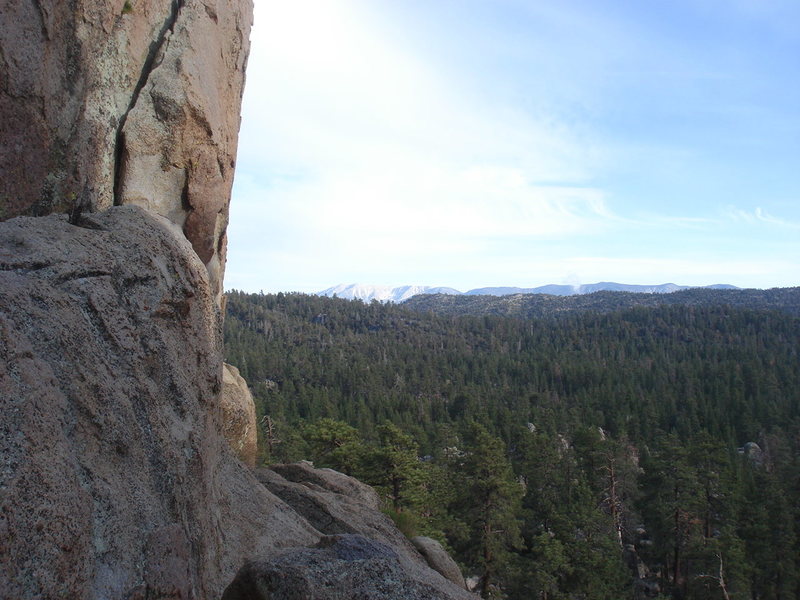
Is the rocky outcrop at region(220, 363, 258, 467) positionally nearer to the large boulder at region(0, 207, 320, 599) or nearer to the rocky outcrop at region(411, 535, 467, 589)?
the rocky outcrop at region(411, 535, 467, 589)

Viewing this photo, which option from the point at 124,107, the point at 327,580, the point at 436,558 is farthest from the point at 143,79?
the point at 436,558

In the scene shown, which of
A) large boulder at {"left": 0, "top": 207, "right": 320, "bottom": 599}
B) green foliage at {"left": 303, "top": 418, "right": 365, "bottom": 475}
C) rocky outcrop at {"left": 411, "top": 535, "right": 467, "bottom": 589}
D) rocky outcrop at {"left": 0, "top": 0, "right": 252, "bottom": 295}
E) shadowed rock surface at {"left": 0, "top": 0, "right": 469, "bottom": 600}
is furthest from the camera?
green foliage at {"left": 303, "top": 418, "right": 365, "bottom": 475}

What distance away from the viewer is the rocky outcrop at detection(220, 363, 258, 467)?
52.6 feet

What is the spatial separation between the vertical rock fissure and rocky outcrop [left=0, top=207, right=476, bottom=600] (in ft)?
10.2

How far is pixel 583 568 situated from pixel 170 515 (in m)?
26.0

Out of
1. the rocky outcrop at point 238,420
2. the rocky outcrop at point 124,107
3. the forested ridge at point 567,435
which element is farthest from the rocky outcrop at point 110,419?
the forested ridge at point 567,435

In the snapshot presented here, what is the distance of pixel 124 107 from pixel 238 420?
926cm

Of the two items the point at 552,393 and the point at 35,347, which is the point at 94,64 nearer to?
the point at 35,347

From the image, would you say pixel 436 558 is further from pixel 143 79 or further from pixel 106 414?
pixel 143 79

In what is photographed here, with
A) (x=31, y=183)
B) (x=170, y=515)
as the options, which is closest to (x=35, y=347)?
(x=170, y=515)

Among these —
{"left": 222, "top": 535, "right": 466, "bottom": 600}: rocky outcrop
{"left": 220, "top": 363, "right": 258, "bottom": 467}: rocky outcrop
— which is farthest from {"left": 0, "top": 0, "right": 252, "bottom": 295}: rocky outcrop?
{"left": 222, "top": 535, "right": 466, "bottom": 600}: rocky outcrop

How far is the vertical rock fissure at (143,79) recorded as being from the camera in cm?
1073

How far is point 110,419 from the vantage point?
219 inches

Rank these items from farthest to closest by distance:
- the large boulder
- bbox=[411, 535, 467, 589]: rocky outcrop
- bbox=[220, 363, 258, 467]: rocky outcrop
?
1. bbox=[220, 363, 258, 467]: rocky outcrop
2. bbox=[411, 535, 467, 589]: rocky outcrop
3. the large boulder
